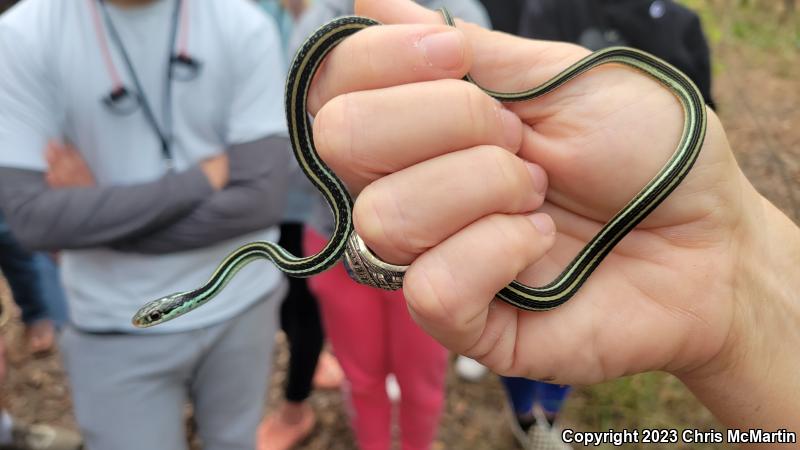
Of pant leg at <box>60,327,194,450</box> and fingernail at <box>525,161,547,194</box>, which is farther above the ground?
fingernail at <box>525,161,547,194</box>

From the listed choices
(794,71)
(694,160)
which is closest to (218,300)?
(694,160)

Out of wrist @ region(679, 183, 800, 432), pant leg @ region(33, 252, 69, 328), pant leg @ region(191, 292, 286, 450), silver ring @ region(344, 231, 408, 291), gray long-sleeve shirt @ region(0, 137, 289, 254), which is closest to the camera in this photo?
silver ring @ region(344, 231, 408, 291)

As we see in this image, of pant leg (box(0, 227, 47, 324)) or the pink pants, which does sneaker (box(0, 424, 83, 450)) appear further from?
the pink pants

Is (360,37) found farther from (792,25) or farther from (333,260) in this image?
(792,25)

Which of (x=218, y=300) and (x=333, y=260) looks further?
(x=218, y=300)

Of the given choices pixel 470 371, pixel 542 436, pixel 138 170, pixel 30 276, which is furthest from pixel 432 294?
A: pixel 30 276

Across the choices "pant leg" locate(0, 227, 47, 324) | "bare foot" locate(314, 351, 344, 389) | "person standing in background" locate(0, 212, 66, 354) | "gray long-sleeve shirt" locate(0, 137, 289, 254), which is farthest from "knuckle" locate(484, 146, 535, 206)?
"pant leg" locate(0, 227, 47, 324)
